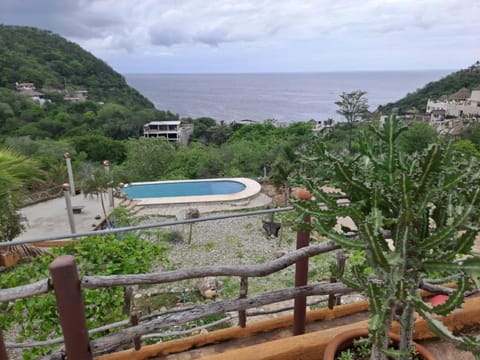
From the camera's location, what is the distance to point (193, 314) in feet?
4.45

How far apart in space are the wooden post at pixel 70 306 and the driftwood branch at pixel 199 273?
0.05 meters

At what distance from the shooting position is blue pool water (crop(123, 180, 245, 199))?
14086 mm

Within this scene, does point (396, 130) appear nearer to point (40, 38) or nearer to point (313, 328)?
point (313, 328)

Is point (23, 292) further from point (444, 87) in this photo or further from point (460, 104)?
point (444, 87)

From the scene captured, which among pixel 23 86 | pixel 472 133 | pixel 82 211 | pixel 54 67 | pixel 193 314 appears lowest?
pixel 82 211

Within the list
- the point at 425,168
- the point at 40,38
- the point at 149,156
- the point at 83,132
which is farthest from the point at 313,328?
the point at 40,38

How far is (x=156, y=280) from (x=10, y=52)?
1940 inches

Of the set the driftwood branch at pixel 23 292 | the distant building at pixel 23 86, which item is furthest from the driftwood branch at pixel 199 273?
the distant building at pixel 23 86

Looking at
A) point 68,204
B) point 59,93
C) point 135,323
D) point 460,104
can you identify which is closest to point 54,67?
point 59,93

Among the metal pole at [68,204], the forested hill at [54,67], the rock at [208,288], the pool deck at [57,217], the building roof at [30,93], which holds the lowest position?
the pool deck at [57,217]

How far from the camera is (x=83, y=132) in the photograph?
98.7 feet

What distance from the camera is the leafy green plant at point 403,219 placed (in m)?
0.86

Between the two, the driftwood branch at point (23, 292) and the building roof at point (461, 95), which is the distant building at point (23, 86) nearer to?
the driftwood branch at point (23, 292)

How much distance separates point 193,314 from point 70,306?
482 mm
